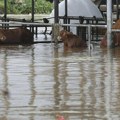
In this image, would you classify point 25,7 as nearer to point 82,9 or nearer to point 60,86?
point 82,9

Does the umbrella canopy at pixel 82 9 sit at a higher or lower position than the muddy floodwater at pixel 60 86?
higher

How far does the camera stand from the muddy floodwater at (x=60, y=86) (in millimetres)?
7227

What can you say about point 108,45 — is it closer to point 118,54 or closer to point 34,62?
point 118,54

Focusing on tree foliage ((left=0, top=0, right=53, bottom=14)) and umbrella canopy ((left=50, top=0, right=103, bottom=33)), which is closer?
umbrella canopy ((left=50, top=0, right=103, bottom=33))

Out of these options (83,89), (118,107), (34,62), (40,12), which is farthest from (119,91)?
(40,12)

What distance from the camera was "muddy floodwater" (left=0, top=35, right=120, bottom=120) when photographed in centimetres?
723

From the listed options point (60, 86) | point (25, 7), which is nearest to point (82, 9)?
point (25, 7)

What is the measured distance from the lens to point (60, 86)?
9.38m

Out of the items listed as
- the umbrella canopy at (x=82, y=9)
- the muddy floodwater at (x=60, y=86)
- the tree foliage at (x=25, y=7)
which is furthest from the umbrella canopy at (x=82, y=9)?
the tree foliage at (x=25, y=7)

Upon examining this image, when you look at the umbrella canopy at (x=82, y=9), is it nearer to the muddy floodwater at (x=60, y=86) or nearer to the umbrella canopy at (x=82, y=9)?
the umbrella canopy at (x=82, y=9)

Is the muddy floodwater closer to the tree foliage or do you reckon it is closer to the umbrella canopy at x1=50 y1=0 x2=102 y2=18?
the umbrella canopy at x1=50 y1=0 x2=102 y2=18

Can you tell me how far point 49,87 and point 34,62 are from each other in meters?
3.90

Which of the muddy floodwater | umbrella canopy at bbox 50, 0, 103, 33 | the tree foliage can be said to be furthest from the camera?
the tree foliage

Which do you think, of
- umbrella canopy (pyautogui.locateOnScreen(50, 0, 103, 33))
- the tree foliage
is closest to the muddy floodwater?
umbrella canopy (pyautogui.locateOnScreen(50, 0, 103, 33))
